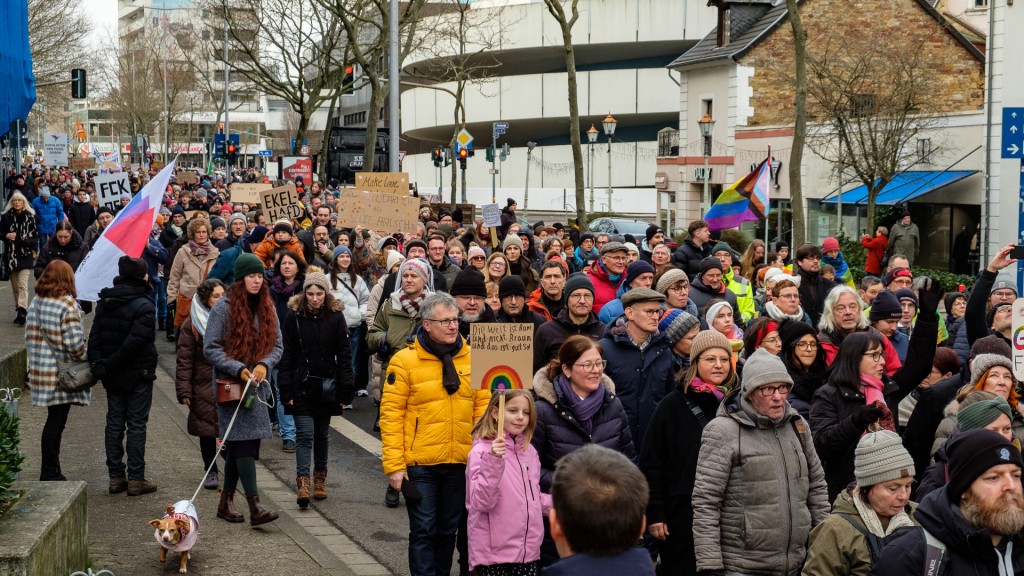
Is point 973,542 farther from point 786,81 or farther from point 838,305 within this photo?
point 786,81

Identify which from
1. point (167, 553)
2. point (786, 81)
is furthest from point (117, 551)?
point (786, 81)

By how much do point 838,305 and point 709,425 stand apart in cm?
280

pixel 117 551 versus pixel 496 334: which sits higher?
pixel 496 334

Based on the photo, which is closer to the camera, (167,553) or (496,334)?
(496,334)

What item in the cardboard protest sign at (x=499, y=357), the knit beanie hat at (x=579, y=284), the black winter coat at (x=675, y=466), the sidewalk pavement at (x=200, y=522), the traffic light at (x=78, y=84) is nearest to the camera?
the black winter coat at (x=675, y=466)

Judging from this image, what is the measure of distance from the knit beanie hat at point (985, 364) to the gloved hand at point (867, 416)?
721 mm

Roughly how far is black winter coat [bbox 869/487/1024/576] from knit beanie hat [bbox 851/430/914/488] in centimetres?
74

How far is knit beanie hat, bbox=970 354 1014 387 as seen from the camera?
22.6 ft

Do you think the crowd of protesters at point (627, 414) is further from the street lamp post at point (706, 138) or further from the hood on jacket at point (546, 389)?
the street lamp post at point (706, 138)

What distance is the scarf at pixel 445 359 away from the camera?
7.07 m

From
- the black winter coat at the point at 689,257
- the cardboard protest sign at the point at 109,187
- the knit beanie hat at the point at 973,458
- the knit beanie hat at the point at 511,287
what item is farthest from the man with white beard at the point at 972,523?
the cardboard protest sign at the point at 109,187

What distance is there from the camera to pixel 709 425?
580 centimetres

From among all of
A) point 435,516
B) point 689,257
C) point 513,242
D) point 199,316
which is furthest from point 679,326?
point 689,257

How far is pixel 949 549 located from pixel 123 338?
6.73 m
